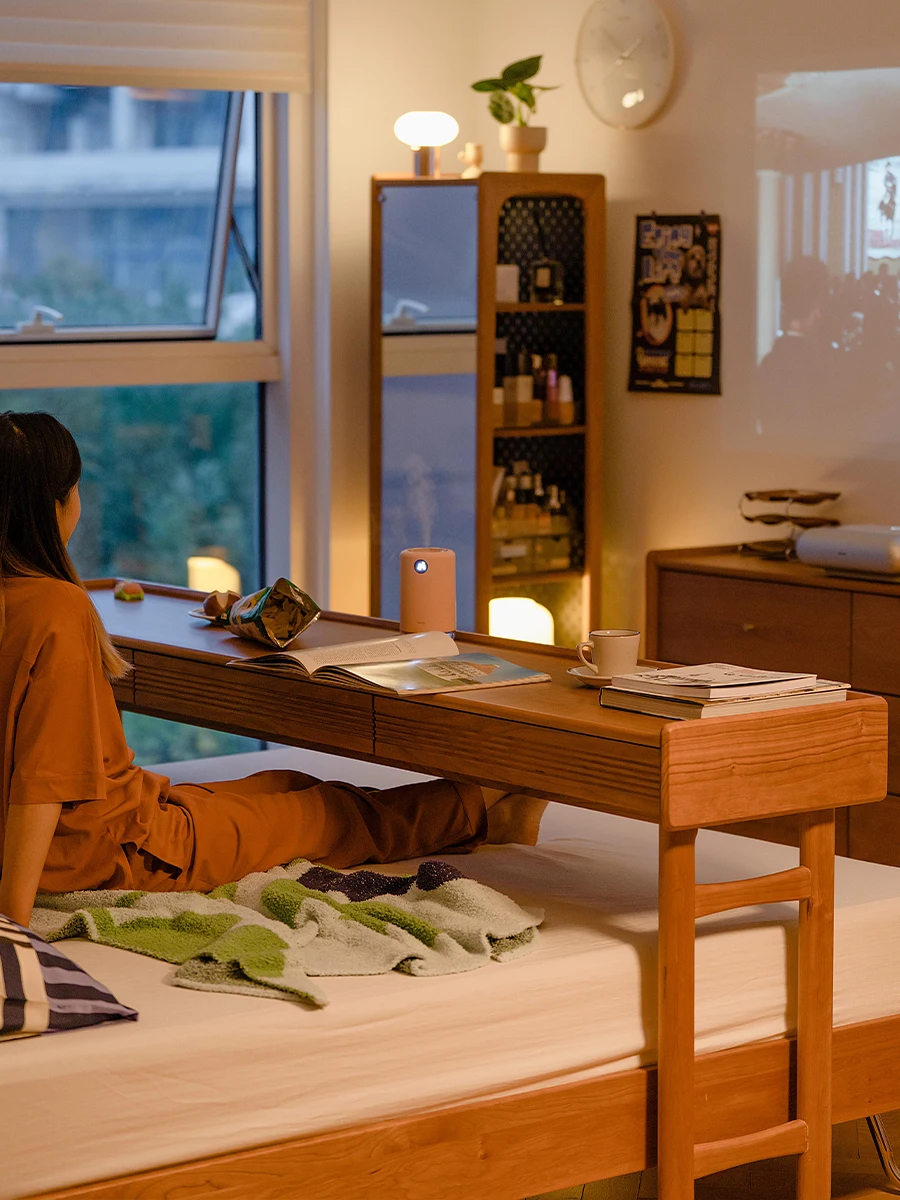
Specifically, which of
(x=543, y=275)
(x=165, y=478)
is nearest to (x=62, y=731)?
(x=543, y=275)

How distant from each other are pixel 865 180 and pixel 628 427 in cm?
106

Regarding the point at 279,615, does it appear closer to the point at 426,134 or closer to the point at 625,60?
the point at 426,134

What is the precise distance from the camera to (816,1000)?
2.28 metres

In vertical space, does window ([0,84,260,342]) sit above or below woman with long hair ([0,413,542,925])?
above

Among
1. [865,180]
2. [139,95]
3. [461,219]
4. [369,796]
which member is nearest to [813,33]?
[865,180]

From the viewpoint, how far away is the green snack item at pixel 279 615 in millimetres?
2686

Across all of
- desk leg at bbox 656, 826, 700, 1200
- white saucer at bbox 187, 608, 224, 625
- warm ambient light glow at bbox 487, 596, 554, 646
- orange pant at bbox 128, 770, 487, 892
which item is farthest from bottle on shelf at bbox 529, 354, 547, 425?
desk leg at bbox 656, 826, 700, 1200

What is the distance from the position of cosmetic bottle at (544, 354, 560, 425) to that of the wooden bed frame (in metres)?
2.29

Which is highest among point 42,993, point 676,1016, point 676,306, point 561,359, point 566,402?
point 676,306

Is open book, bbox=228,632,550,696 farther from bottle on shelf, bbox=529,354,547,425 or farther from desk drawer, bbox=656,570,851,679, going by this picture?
bottle on shelf, bbox=529,354,547,425

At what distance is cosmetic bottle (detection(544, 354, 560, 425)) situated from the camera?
4.67 metres

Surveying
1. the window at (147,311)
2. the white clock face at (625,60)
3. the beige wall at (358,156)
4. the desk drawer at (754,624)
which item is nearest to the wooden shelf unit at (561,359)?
the white clock face at (625,60)

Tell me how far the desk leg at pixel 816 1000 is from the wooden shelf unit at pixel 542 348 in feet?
7.72

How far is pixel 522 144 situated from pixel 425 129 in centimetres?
28
